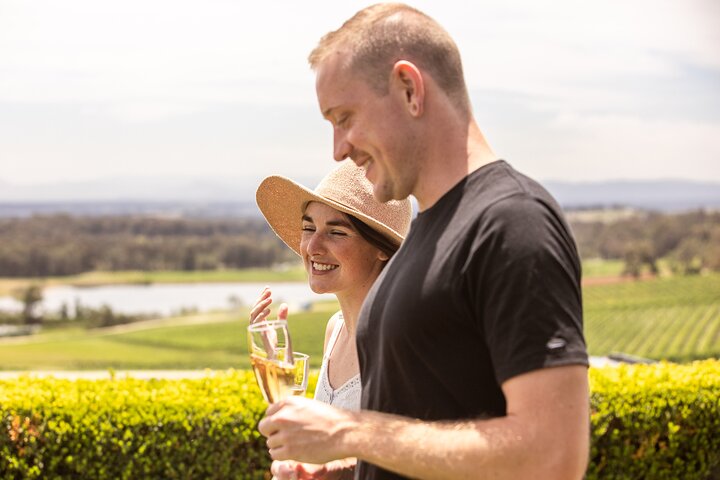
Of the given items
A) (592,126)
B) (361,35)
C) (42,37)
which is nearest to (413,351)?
(361,35)

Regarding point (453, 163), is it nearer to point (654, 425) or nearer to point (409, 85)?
point (409, 85)

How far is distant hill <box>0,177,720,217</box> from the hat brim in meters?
108

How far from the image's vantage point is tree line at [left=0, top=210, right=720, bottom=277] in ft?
158

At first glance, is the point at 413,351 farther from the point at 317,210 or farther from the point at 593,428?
the point at 593,428

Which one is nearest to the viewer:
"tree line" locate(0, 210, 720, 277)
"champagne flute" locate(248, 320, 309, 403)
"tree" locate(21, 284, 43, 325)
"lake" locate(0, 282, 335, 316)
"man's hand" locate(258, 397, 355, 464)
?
"man's hand" locate(258, 397, 355, 464)

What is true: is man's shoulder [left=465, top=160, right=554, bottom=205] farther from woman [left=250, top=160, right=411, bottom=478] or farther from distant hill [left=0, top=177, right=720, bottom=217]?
distant hill [left=0, top=177, right=720, bottom=217]

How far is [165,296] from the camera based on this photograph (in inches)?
2923

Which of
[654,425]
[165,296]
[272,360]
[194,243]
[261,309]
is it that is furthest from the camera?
[194,243]

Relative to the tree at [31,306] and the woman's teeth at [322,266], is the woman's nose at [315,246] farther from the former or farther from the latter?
the tree at [31,306]

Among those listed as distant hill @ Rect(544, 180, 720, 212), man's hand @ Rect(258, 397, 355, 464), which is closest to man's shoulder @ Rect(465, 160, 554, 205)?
man's hand @ Rect(258, 397, 355, 464)

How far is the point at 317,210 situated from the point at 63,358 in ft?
85.5

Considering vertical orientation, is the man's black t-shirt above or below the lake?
above

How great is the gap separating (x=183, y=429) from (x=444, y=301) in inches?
155

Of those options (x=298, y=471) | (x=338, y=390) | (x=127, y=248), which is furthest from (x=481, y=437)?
(x=127, y=248)
